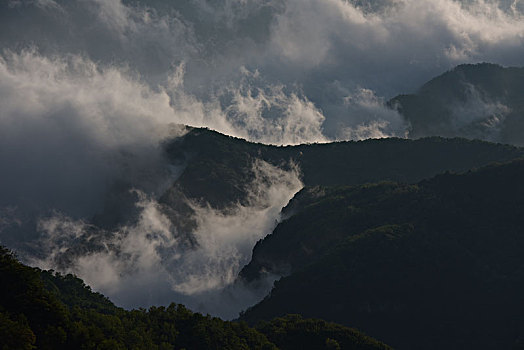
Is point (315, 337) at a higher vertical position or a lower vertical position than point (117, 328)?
lower

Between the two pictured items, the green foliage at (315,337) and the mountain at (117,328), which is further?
the green foliage at (315,337)

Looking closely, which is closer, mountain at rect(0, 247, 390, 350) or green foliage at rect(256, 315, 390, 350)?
mountain at rect(0, 247, 390, 350)

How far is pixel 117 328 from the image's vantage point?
148 metres

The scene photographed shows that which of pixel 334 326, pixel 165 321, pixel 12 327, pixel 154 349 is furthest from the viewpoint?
pixel 334 326

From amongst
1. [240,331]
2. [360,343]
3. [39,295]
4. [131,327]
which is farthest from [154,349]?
[360,343]

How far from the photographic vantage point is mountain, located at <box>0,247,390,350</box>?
10775cm

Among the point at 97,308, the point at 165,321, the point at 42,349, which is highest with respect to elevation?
the point at 97,308

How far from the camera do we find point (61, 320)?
4446 inches

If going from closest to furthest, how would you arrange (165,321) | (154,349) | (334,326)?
(154,349) → (165,321) → (334,326)

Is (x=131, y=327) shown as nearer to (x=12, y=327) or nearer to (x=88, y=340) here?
(x=88, y=340)

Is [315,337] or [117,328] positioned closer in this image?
[117,328]

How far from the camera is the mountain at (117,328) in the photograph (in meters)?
108

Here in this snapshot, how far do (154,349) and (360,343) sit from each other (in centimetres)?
4857

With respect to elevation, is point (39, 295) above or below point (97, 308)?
below
